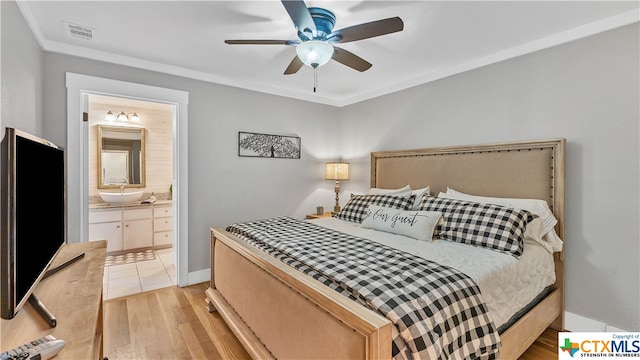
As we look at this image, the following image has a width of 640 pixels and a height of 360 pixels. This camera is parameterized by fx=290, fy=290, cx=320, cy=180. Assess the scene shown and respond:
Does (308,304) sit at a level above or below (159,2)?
below

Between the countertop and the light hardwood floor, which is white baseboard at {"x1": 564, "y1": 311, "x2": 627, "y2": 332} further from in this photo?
the countertop

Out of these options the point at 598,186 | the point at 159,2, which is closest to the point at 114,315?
the point at 159,2

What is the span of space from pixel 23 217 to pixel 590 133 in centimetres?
328

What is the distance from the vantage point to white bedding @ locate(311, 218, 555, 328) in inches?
63.3

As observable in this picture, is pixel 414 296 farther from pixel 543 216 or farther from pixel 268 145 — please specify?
pixel 268 145

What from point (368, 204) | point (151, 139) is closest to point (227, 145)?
point (368, 204)

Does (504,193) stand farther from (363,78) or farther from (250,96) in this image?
(250,96)

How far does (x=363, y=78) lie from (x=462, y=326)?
2858 millimetres

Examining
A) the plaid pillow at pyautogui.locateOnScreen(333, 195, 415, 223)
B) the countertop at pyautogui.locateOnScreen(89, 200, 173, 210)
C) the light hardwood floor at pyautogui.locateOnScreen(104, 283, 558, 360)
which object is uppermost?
the plaid pillow at pyautogui.locateOnScreen(333, 195, 415, 223)

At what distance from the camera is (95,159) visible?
4309mm

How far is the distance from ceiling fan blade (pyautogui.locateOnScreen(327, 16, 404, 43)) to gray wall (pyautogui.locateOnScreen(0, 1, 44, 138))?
1.90m

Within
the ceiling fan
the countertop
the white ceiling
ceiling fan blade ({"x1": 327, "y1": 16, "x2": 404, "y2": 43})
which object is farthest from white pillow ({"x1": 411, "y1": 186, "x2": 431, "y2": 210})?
the countertop

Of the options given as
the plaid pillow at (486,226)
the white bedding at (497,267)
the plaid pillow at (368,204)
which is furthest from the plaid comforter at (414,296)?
the plaid pillow at (368,204)

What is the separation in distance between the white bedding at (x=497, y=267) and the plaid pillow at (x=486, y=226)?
7cm
